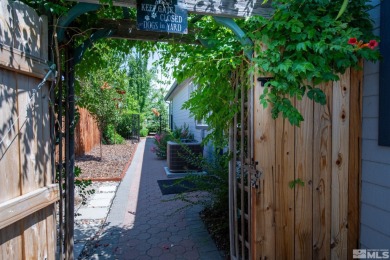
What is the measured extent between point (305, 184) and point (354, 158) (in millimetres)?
500

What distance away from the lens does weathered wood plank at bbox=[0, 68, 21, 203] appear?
1.46m

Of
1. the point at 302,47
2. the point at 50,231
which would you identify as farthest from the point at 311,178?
the point at 50,231

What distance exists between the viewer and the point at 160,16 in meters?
2.06

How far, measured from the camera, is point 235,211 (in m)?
2.69

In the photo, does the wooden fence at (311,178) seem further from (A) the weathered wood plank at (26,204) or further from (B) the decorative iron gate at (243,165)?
(A) the weathered wood plank at (26,204)

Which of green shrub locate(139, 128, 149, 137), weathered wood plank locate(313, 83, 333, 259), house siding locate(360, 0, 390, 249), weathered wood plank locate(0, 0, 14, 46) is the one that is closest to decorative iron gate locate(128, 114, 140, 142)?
green shrub locate(139, 128, 149, 137)

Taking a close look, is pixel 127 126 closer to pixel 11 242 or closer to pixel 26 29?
pixel 26 29

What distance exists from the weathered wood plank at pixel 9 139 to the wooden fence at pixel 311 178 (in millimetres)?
1636

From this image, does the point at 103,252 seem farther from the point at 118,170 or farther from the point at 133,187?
the point at 118,170

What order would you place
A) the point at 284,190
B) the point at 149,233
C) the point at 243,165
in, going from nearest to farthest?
the point at 284,190, the point at 243,165, the point at 149,233

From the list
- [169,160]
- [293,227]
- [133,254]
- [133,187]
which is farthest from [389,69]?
[169,160]

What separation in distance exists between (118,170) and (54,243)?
6.17 m

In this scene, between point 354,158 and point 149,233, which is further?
point 149,233

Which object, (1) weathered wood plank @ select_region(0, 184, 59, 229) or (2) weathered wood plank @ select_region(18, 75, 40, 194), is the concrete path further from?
(2) weathered wood plank @ select_region(18, 75, 40, 194)
